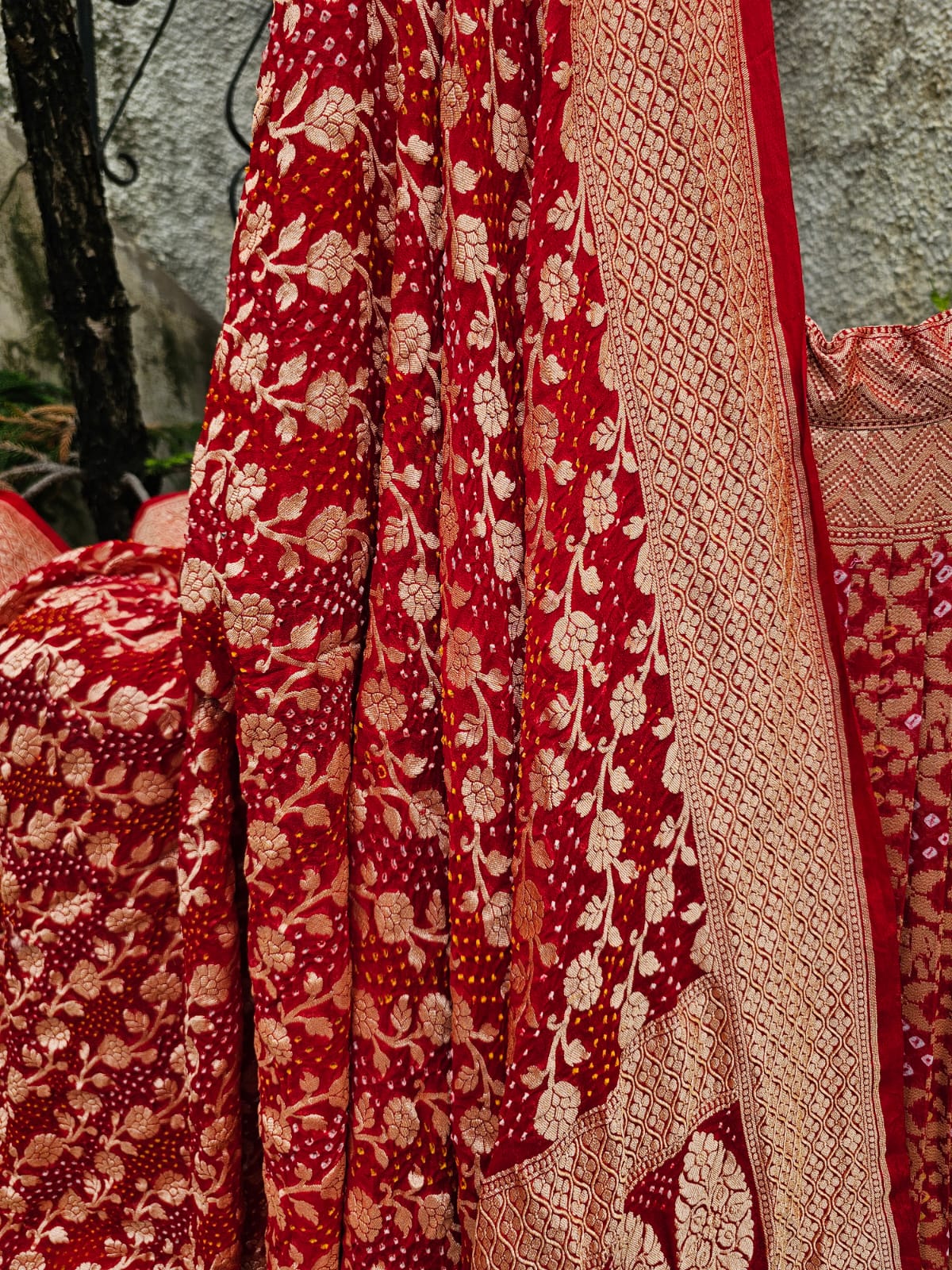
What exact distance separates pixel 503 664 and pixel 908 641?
1.26 ft

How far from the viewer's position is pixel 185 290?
1789 mm

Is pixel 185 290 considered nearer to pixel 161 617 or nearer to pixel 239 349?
pixel 161 617

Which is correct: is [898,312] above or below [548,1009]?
above

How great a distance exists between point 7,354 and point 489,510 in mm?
1347

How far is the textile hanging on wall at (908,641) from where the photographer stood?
78cm

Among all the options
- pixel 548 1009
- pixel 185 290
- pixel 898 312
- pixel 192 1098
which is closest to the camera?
pixel 548 1009

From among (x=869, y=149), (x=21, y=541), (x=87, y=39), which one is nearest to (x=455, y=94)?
(x=21, y=541)

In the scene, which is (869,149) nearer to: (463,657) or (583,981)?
(463,657)

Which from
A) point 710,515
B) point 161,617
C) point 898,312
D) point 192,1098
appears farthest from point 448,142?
point 898,312

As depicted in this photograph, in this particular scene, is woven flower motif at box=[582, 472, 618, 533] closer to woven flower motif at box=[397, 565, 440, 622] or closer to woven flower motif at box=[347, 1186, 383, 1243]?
woven flower motif at box=[397, 565, 440, 622]

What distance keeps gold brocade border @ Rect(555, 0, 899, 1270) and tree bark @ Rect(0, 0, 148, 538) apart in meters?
1.17

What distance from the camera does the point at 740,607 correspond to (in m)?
0.66

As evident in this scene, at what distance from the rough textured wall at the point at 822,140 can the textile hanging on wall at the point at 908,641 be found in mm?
818

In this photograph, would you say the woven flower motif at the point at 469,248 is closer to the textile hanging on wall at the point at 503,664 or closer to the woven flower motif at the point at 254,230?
the textile hanging on wall at the point at 503,664
